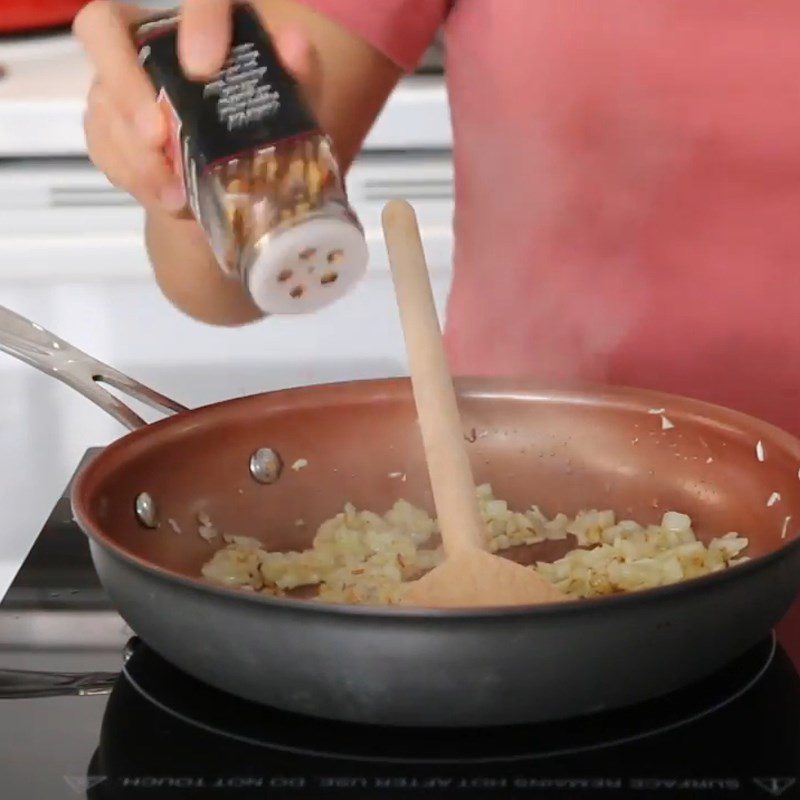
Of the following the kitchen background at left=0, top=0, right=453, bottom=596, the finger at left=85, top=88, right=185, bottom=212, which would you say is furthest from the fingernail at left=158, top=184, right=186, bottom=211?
the kitchen background at left=0, top=0, right=453, bottom=596

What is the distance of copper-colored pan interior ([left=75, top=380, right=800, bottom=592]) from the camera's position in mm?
699

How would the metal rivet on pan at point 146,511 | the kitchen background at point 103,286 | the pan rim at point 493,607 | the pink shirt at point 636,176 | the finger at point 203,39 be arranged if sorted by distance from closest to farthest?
the pan rim at point 493,607, the finger at point 203,39, the metal rivet on pan at point 146,511, the pink shirt at point 636,176, the kitchen background at point 103,286

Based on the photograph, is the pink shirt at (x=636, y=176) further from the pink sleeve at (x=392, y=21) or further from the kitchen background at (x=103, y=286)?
the kitchen background at (x=103, y=286)

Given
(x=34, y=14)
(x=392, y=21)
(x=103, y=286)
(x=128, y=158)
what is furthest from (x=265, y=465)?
(x=34, y=14)

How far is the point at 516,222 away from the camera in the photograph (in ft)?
2.95

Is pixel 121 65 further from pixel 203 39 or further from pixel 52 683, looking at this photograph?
pixel 52 683

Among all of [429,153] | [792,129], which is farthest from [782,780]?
[429,153]

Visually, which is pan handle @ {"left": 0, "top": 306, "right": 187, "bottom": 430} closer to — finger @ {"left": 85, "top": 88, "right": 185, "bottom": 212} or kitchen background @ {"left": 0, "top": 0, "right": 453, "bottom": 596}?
finger @ {"left": 85, "top": 88, "right": 185, "bottom": 212}

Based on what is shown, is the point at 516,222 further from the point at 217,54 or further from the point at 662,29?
the point at 217,54

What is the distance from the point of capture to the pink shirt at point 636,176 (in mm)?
815

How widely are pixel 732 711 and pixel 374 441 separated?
29 centimetres

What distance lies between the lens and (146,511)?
696 mm

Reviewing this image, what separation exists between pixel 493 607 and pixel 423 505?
0.30 metres

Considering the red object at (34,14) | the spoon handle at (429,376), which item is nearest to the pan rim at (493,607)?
the spoon handle at (429,376)
